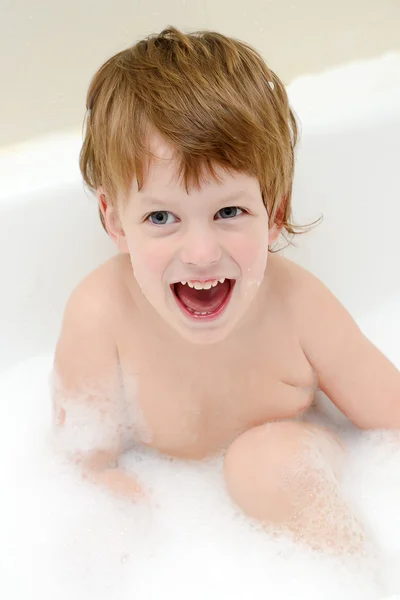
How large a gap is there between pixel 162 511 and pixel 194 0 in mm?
818

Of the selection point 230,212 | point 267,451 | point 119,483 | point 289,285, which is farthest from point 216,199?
point 119,483

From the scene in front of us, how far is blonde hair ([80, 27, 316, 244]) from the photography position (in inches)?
34.8

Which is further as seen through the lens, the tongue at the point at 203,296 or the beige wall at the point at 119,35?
the beige wall at the point at 119,35

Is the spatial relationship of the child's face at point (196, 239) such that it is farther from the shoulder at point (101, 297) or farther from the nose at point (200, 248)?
the shoulder at point (101, 297)

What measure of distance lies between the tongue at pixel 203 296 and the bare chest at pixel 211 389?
14 centimetres

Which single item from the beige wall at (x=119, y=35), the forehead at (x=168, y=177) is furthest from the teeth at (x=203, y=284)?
the beige wall at (x=119, y=35)

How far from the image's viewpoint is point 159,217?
0.94 m

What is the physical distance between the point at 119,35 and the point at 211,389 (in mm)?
595

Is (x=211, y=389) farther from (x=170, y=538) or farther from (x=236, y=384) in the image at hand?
(x=170, y=538)

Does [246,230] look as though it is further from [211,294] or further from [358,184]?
[358,184]

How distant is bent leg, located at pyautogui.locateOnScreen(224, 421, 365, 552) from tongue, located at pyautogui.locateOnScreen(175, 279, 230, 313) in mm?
242

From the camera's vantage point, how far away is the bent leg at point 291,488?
3.63 ft

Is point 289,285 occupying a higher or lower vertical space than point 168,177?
lower

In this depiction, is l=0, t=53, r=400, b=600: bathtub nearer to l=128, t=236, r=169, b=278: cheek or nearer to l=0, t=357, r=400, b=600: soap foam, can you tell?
l=0, t=357, r=400, b=600: soap foam
